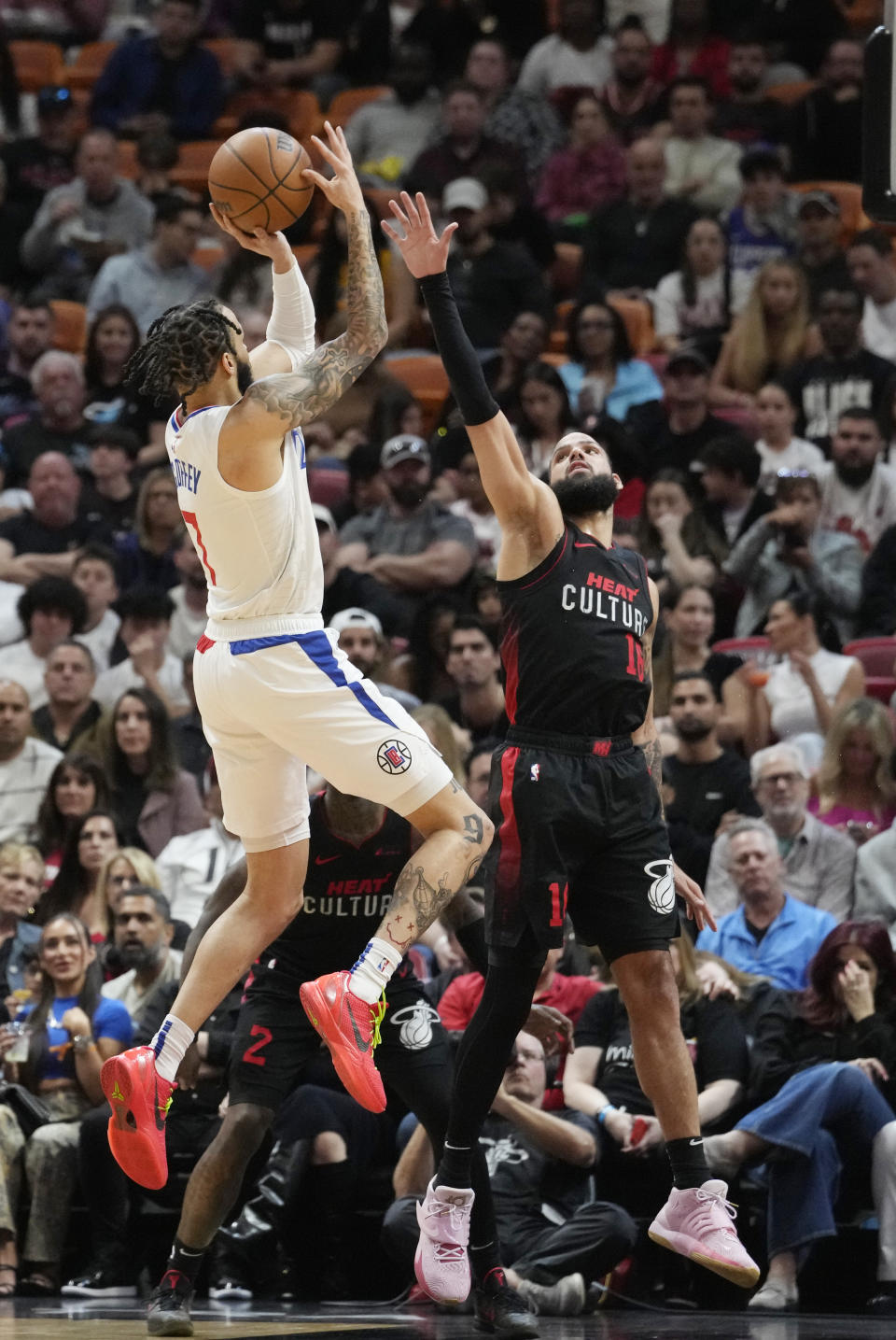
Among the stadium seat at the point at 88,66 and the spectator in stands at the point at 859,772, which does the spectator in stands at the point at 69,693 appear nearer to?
the spectator in stands at the point at 859,772

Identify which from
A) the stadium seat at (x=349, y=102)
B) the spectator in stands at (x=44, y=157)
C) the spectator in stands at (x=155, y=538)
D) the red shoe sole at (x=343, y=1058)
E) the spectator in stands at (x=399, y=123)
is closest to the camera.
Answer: the red shoe sole at (x=343, y=1058)

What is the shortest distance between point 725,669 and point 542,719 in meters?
4.67

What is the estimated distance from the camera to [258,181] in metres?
5.90

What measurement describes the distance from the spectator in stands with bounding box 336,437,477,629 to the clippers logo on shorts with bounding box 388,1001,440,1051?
498 cm

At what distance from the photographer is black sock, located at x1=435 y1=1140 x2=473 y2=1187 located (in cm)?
594

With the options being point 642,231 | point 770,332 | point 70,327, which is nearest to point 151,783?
point 770,332

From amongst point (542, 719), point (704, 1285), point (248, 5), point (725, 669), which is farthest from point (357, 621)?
point (248, 5)

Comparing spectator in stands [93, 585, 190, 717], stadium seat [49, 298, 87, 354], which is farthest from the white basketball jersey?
stadium seat [49, 298, 87, 354]

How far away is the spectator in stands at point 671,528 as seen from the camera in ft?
36.4

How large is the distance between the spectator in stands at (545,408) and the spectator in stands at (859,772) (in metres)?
3.17

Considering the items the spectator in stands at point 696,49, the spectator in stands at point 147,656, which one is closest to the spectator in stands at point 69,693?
the spectator in stands at point 147,656

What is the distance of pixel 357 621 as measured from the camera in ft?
33.8

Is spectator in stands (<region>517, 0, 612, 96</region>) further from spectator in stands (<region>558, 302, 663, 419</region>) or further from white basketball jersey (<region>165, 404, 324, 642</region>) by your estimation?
white basketball jersey (<region>165, 404, 324, 642</region>)

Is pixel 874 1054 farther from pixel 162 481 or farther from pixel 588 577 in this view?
pixel 162 481
